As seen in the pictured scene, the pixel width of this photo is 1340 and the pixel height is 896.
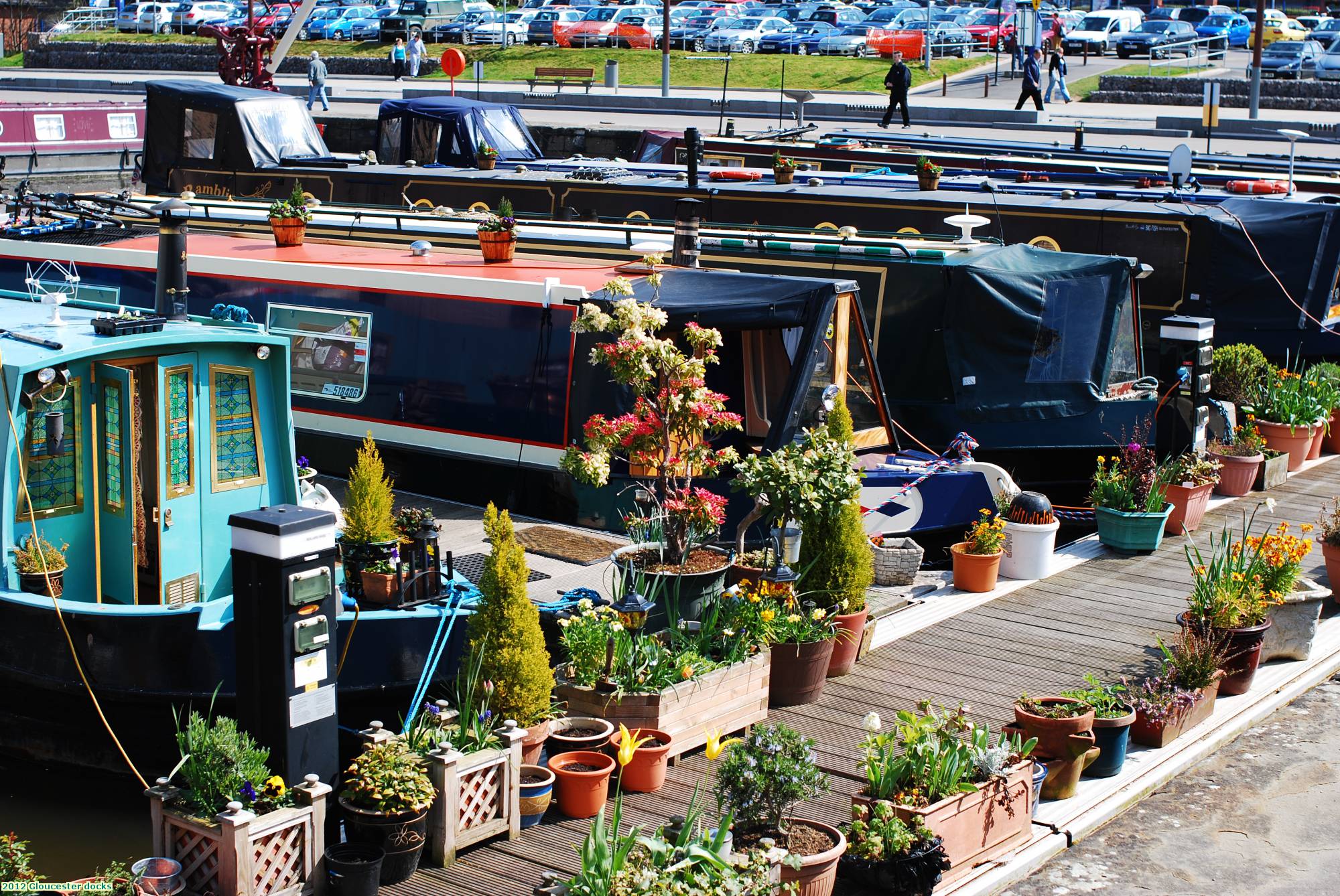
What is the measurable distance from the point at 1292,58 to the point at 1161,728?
134ft

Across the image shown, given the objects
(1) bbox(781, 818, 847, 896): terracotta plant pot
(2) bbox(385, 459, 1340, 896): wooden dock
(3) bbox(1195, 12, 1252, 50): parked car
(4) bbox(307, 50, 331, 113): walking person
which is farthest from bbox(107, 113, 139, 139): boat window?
(3) bbox(1195, 12, 1252, 50): parked car

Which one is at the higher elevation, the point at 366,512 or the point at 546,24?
the point at 546,24

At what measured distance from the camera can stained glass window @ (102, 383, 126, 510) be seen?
843 centimetres

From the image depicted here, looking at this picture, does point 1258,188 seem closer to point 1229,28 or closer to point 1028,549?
point 1028,549

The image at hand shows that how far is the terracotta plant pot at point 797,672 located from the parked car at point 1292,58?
39.5m

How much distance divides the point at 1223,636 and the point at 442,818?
4.69 metres

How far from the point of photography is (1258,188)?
1734cm

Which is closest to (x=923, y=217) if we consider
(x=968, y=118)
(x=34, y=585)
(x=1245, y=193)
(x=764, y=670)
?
(x=1245, y=193)

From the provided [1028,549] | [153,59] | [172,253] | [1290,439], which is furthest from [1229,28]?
[172,253]

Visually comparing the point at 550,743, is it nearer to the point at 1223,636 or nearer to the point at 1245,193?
the point at 1223,636

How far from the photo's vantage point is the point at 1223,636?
8727 millimetres

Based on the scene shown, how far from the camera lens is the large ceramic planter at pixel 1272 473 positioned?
43.5 ft

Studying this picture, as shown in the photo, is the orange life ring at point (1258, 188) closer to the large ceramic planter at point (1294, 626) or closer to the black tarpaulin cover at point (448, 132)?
the large ceramic planter at point (1294, 626)

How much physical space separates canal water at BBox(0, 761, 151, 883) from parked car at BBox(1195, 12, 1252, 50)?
4936 cm
